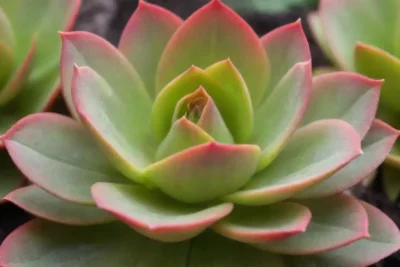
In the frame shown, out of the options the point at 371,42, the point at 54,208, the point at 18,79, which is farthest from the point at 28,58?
the point at 371,42

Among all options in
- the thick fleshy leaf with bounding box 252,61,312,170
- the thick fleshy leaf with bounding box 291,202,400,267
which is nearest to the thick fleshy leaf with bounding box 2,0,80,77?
the thick fleshy leaf with bounding box 252,61,312,170

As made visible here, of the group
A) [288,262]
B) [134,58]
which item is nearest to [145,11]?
[134,58]

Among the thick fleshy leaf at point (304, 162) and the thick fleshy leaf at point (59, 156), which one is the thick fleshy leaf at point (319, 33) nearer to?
the thick fleshy leaf at point (304, 162)

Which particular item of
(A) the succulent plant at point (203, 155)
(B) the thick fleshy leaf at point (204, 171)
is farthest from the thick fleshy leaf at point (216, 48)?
(B) the thick fleshy leaf at point (204, 171)

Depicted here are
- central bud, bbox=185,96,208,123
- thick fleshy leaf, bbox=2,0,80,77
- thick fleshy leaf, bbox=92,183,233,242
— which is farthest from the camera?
thick fleshy leaf, bbox=2,0,80,77

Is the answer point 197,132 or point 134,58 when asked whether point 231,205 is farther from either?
point 134,58

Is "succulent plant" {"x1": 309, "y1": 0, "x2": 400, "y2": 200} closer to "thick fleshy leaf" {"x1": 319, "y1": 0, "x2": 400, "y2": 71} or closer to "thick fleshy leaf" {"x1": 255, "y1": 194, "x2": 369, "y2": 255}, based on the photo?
"thick fleshy leaf" {"x1": 319, "y1": 0, "x2": 400, "y2": 71}
